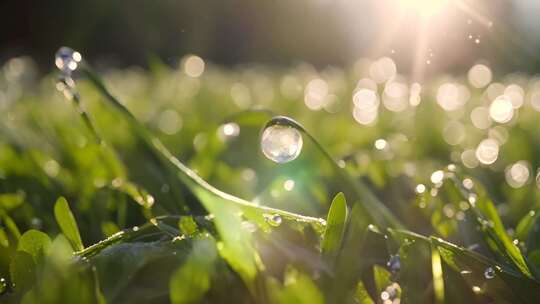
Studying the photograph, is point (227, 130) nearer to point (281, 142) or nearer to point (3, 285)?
point (281, 142)

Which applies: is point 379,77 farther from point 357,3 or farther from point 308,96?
point 357,3

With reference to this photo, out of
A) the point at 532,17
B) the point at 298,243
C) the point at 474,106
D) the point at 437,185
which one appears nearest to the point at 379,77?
the point at 474,106

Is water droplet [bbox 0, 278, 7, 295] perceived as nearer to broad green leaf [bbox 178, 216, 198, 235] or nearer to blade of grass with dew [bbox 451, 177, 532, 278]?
broad green leaf [bbox 178, 216, 198, 235]

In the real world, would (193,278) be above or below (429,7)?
below

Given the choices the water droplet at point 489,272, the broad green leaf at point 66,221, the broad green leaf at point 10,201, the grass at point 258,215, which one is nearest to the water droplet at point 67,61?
the grass at point 258,215

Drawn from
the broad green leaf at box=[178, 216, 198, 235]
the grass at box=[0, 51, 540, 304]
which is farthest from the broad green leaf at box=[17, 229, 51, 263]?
the broad green leaf at box=[178, 216, 198, 235]

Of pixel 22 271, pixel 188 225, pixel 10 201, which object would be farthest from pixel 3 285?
pixel 10 201
